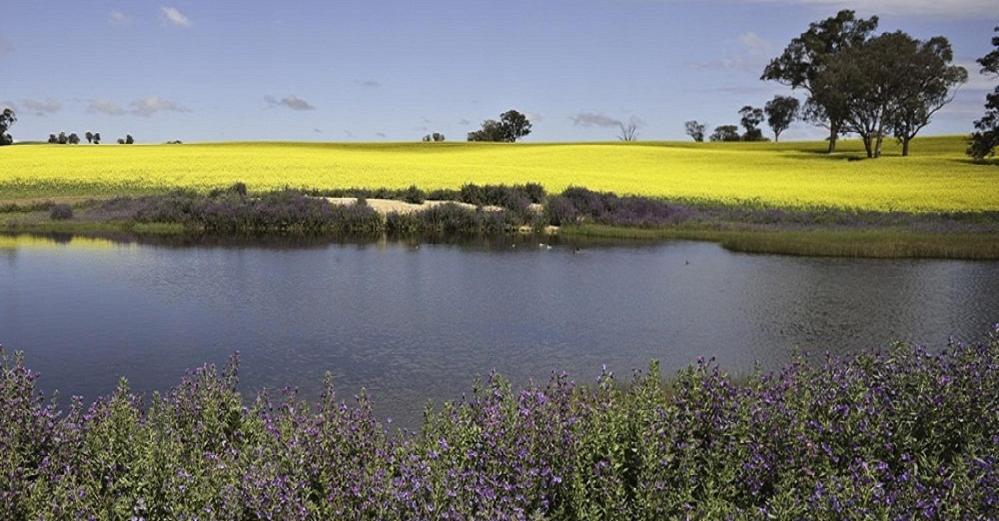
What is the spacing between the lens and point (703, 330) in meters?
17.8

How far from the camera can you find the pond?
1408cm

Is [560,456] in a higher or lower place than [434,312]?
higher

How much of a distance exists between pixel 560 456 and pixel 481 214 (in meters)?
31.7

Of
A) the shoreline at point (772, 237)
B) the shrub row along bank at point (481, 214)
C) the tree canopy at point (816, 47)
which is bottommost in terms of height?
the shoreline at point (772, 237)

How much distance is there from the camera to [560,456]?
7.46m

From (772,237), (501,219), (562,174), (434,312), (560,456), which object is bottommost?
(434,312)

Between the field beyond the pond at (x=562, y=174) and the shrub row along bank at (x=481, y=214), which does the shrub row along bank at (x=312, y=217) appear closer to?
the shrub row along bank at (x=481, y=214)

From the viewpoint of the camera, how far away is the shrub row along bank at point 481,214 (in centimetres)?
3784

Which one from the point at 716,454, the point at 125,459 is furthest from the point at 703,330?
the point at 125,459

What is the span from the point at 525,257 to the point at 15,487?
75.6 feet

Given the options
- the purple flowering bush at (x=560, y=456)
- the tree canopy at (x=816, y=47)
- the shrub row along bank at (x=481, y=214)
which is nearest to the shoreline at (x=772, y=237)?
the shrub row along bank at (x=481, y=214)

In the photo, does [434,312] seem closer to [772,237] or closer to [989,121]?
[772,237]

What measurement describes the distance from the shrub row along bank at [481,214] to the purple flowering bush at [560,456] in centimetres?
2875

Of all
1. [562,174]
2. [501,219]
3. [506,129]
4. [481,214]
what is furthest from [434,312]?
[506,129]
